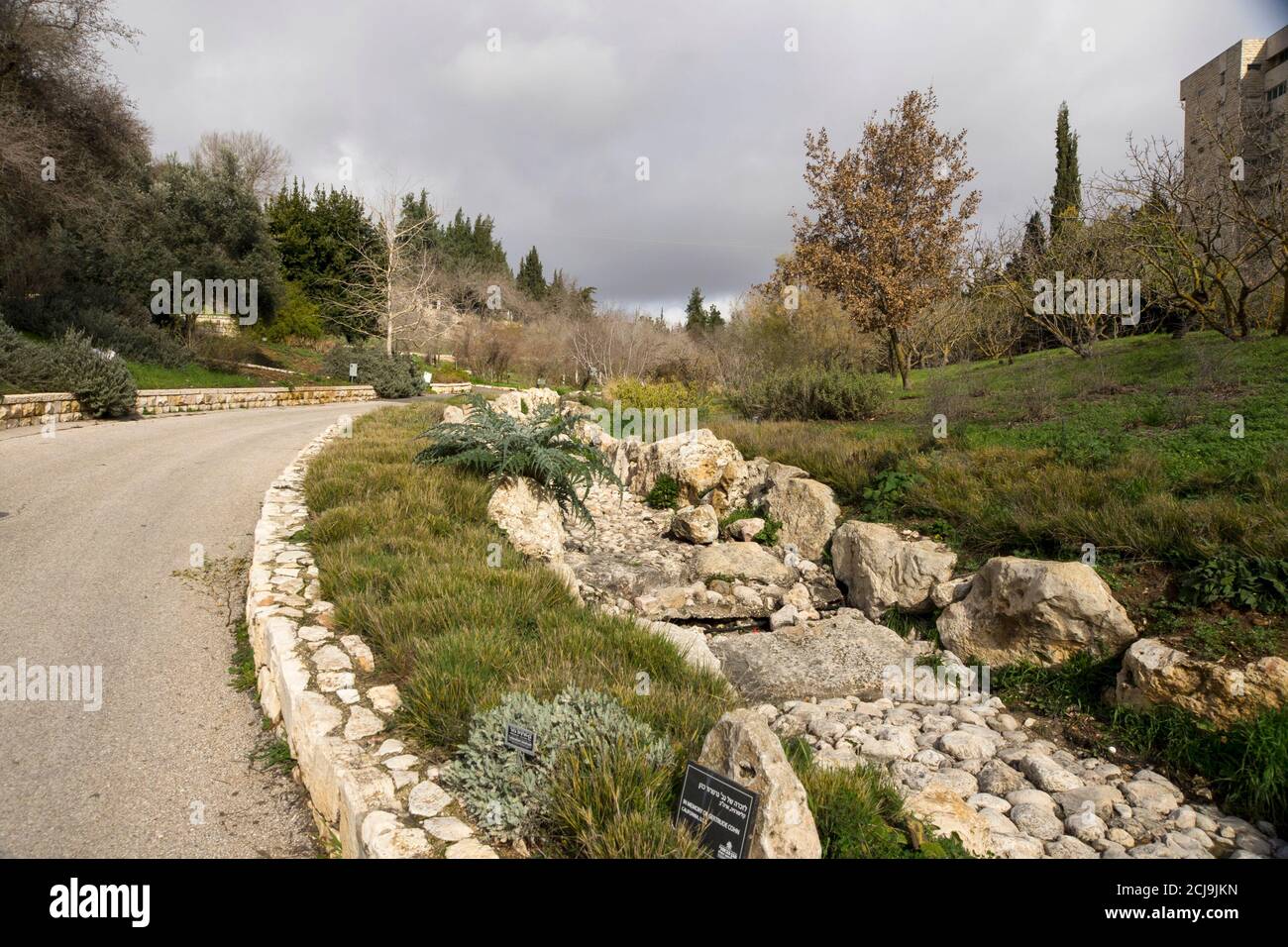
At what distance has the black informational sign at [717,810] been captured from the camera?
2.43m

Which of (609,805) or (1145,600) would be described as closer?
(609,805)

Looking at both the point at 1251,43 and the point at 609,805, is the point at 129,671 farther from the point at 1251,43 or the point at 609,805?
the point at 1251,43

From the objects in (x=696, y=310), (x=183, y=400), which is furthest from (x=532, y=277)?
(x=183, y=400)

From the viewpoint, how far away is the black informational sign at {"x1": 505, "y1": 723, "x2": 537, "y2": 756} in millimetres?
2918

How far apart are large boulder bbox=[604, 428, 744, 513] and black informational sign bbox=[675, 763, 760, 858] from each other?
311 inches

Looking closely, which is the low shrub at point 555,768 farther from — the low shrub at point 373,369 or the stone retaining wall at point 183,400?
the low shrub at point 373,369

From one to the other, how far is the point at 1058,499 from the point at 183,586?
25.8 ft

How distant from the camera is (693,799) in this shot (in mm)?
2627

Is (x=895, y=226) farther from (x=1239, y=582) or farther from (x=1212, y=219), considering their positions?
(x=1239, y=582)

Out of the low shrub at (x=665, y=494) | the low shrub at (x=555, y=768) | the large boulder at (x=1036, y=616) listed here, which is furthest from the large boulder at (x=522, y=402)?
the low shrub at (x=555, y=768)

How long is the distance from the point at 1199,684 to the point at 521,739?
418cm

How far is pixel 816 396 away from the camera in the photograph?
13.6 m

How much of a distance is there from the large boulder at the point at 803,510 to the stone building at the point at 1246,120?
9.52m
